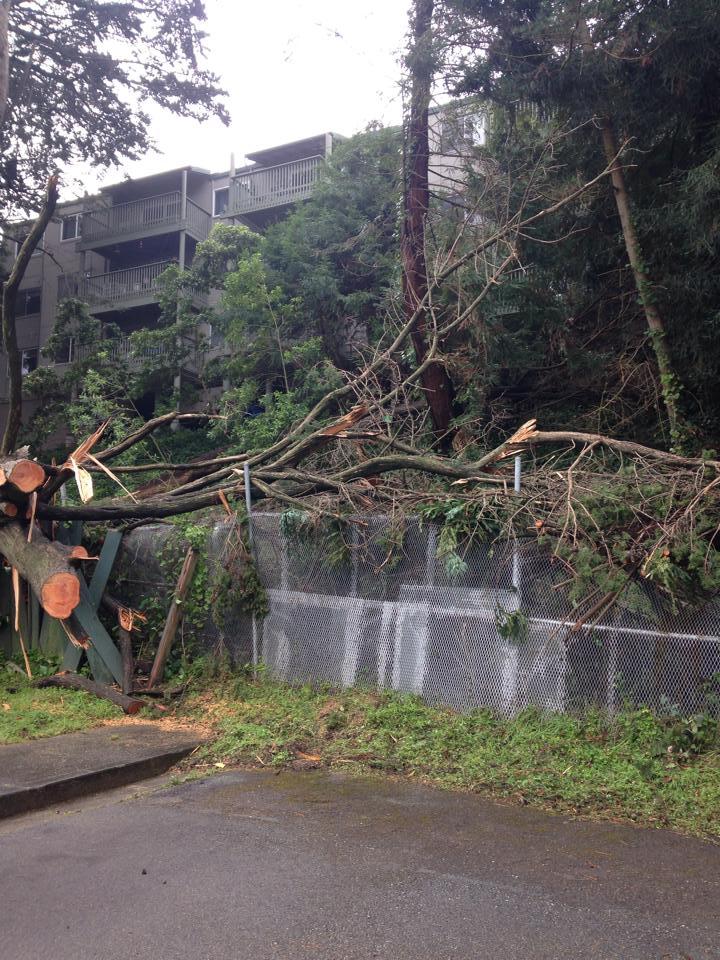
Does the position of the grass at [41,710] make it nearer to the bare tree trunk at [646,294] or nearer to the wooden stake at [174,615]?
→ the wooden stake at [174,615]

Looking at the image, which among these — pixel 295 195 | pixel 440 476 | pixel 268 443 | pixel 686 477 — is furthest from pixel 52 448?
pixel 686 477

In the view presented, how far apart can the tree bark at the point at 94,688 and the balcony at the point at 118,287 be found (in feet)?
53.3

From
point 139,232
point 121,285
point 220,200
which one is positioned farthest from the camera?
point 220,200

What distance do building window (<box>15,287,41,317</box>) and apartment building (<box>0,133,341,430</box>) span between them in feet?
0.10

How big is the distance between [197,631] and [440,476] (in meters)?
2.95

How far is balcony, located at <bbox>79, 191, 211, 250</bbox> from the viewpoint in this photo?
2434cm

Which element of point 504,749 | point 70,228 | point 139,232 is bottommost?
point 504,749

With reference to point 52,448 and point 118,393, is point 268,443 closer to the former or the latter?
point 118,393

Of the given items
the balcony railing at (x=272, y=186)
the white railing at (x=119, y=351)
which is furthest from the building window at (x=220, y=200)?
the white railing at (x=119, y=351)

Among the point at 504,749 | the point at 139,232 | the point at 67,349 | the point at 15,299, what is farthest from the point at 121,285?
the point at 504,749

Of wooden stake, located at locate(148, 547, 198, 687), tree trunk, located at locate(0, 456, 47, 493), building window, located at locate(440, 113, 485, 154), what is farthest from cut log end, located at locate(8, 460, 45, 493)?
building window, located at locate(440, 113, 485, 154)

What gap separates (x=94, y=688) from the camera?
27.9 ft

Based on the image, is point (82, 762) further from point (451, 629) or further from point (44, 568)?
point (451, 629)

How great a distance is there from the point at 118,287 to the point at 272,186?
539cm
